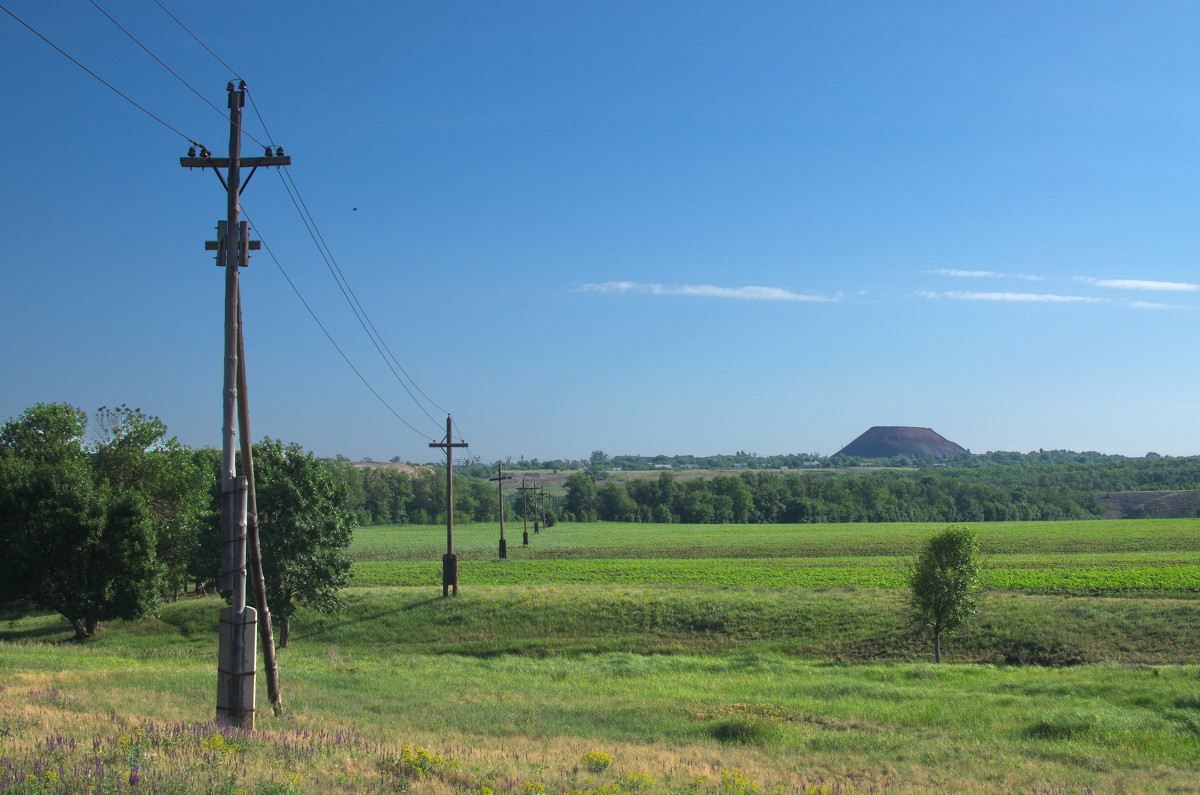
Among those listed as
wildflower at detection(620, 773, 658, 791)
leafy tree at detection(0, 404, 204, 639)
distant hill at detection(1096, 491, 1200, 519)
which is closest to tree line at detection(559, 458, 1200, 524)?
distant hill at detection(1096, 491, 1200, 519)

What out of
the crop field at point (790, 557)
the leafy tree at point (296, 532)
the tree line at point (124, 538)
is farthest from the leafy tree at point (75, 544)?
the crop field at point (790, 557)

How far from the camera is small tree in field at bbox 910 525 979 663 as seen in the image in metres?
33.0

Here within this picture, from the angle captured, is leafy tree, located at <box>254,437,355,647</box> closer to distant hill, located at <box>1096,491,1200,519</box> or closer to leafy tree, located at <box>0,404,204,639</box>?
leafy tree, located at <box>0,404,204,639</box>

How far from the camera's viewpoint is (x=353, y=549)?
8975cm

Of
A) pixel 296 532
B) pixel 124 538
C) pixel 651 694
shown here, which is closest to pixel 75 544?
pixel 124 538

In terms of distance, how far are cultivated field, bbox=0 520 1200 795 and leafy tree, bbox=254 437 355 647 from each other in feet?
7.76

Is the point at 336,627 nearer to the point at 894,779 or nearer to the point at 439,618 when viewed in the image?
the point at 439,618

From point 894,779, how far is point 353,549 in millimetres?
83131

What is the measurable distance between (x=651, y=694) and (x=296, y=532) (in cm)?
1759

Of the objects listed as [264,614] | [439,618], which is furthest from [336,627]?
[264,614]

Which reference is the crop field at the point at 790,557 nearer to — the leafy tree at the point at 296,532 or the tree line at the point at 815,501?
the leafy tree at the point at 296,532

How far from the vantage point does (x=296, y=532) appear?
33.9 meters

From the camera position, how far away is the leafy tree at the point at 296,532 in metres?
33.5

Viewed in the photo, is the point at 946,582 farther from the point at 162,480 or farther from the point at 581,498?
the point at 581,498
